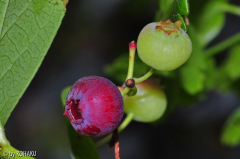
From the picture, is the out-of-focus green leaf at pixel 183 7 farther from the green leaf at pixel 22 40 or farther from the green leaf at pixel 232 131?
the green leaf at pixel 232 131

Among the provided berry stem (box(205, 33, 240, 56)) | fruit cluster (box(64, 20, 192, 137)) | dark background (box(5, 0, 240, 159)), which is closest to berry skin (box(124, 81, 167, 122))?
fruit cluster (box(64, 20, 192, 137))

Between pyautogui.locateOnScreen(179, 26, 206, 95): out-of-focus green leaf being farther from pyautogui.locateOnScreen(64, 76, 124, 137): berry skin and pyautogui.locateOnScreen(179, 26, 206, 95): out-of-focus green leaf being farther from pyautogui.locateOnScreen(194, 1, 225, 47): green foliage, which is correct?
pyautogui.locateOnScreen(64, 76, 124, 137): berry skin

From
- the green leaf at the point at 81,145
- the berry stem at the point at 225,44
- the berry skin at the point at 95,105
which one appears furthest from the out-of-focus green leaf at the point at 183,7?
the berry stem at the point at 225,44

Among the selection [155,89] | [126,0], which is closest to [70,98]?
[155,89]

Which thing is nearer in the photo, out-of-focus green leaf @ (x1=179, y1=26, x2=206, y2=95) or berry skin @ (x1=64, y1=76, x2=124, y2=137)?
berry skin @ (x1=64, y1=76, x2=124, y2=137)

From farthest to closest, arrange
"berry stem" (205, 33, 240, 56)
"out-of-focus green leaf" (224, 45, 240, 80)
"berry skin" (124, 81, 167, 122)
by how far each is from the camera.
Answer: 1. "out-of-focus green leaf" (224, 45, 240, 80)
2. "berry stem" (205, 33, 240, 56)
3. "berry skin" (124, 81, 167, 122)
